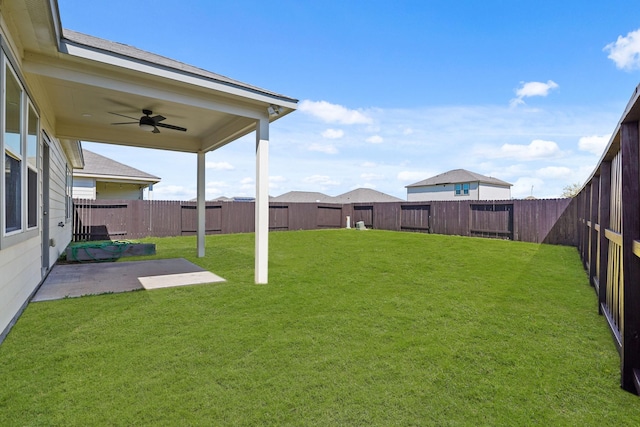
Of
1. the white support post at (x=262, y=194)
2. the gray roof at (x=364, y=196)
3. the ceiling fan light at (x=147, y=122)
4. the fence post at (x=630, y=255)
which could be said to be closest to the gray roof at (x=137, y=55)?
the white support post at (x=262, y=194)

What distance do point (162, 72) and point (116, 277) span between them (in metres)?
3.62

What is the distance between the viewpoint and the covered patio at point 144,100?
378 cm

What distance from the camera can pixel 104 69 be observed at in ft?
13.3

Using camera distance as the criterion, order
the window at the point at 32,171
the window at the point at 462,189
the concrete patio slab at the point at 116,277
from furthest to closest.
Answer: the window at the point at 462,189, the concrete patio slab at the point at 116,277, the window at the point at 32,171

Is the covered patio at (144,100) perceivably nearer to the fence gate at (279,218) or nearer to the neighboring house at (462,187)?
the fence gate at (279,218)

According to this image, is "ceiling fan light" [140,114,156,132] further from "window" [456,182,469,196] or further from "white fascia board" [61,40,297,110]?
"window" [456,182,469,196]

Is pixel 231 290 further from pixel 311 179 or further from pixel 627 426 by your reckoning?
pixel 311 179

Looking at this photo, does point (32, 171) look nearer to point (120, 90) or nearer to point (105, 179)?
point (120, 90)

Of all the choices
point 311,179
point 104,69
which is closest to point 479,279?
point 104,69

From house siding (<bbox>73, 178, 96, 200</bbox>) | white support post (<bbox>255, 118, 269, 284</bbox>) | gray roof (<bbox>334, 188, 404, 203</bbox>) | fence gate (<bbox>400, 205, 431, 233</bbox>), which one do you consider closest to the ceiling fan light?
white support post (<bbox>255, 118, 269, 284</bbox>)

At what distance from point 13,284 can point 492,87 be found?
14418 millimetres

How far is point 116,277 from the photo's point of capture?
18.9 feet

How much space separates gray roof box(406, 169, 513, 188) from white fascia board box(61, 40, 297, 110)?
74.3ft

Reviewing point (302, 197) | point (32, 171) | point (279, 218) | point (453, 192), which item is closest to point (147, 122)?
point (32, 171)
